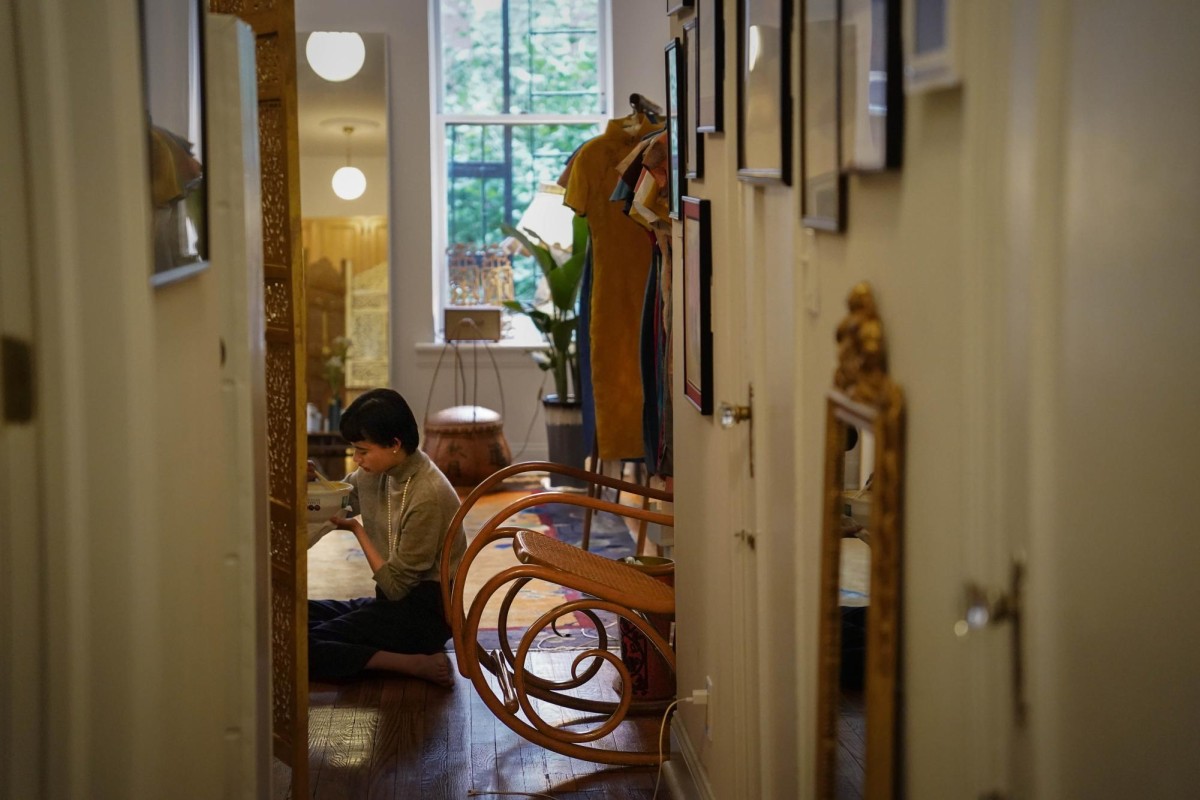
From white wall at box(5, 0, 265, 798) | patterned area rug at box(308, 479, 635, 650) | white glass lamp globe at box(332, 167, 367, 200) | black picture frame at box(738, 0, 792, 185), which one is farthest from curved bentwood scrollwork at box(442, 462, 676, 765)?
white glass lamp globe at box(332, 167, 367, 200)

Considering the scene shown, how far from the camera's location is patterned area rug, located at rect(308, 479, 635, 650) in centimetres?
445

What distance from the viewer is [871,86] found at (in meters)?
1.41

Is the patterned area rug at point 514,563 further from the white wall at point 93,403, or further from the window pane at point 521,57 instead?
the white wall at point 93,403

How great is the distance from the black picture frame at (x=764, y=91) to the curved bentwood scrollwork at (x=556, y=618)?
1315mm

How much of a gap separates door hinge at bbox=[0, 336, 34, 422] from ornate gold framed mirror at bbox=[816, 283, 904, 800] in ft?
2.95

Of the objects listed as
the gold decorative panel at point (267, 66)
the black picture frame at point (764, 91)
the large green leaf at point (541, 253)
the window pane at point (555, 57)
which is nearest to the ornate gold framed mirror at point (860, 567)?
the black picture frame at point (764, 91)

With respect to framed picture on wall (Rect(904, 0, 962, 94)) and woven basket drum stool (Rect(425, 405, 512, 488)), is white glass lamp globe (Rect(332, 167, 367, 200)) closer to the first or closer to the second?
woven basket drum stool (Rect(425, 405, 512, 488))

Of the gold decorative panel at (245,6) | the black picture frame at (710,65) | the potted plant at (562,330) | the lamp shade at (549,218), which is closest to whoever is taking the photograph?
the black picture frame at (710,65)

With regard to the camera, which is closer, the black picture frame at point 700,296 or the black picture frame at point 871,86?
the black picture frame at point 871,86

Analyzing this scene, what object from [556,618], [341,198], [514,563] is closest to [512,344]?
[341,198]

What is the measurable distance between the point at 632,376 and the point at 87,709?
342cm

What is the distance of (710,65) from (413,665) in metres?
2.15

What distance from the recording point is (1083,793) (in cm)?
112

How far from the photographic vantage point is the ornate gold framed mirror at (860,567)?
1415mm
